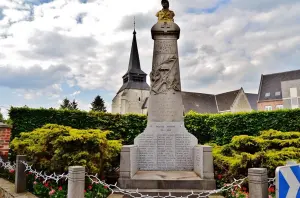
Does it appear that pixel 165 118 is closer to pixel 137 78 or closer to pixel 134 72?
pixel 134 72

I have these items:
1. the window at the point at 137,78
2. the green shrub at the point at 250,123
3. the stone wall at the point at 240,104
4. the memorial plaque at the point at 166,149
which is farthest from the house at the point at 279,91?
the memorial plaque at the point at 166,149

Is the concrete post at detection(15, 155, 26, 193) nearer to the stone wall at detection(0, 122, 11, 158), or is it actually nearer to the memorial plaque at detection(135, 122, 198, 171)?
the memorial plaque at detection(135, 122, 198, 171)

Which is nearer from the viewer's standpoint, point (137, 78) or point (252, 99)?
point (137, 78)

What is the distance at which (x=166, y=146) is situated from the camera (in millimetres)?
6000

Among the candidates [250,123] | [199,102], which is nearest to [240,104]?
[199,102]

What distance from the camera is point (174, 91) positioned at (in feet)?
21.0

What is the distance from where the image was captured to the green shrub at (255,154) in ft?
17.0

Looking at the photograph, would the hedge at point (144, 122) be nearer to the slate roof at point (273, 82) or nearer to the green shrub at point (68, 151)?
the green shrub at point (68, 151)

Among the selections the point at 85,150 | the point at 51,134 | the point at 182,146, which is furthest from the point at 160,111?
the point at 51,134

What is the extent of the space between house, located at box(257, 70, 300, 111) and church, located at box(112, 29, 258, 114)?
460 centimetres

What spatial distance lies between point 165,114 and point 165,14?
279 cm

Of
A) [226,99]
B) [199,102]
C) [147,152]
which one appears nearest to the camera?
[147,152]

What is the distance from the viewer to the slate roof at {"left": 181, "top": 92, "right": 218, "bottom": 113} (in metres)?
34.4

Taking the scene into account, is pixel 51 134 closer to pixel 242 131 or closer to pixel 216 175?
pixel 216 175
